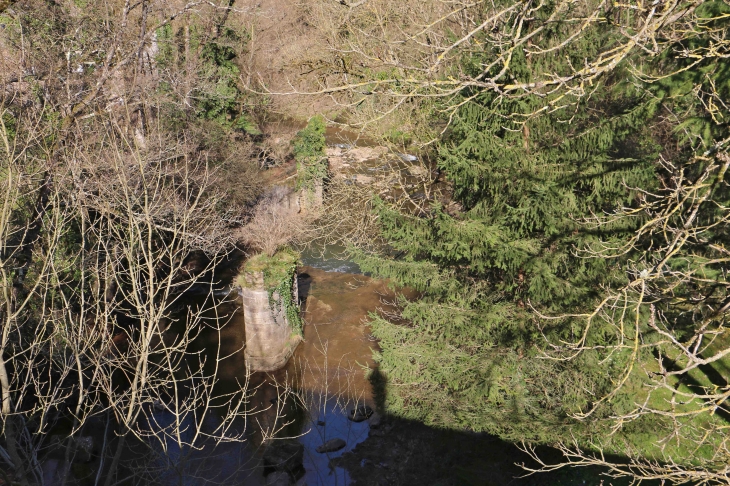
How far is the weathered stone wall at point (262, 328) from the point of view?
44.8 ft

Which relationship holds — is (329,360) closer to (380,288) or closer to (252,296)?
(252,296)

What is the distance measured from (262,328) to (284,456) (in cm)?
373

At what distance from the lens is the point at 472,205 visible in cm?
1044

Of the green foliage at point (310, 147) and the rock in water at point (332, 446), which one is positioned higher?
the green foliage at point (310, 147)

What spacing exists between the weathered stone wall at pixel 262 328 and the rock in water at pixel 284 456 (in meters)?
2.75

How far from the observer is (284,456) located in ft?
35.9

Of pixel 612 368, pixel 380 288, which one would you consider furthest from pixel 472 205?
pixel 380 288

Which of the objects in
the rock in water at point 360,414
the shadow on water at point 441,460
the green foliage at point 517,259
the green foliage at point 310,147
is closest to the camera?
the green foliage at point 517,259

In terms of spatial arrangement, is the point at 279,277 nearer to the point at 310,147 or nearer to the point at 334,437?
the point at 334,437

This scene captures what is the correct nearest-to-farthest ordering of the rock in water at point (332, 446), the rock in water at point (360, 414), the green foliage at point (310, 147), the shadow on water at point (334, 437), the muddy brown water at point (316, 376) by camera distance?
the shadow on water at point (334, 437) → the muddy brown water at point (316, 376) → the rock in water at point (332, 446) → the rock in water at point (360, 414) → the green foliage at point (310, 147)

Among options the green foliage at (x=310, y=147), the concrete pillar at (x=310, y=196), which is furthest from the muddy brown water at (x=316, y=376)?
the green foliage at (x=310, y=147)

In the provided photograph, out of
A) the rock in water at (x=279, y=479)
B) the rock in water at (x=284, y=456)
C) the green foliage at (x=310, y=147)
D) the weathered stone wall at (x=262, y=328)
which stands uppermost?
the green foliage at (x=310, y=147)

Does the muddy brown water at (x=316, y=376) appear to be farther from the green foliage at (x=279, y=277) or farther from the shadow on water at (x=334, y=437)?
the green foliage at (x=279, y=277)

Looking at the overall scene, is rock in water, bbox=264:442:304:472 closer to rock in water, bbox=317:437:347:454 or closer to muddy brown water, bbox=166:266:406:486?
muddy brown water, bbox=166:266:406:486
